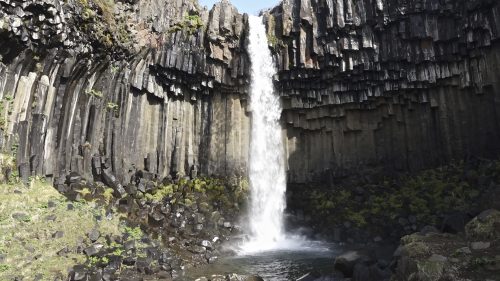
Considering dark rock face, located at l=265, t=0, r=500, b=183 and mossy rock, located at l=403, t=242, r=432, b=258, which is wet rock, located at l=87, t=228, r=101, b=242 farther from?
dark rock face, located at l=265, t=0, r=500, b=183

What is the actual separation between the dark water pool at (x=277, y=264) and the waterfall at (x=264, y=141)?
217 inches

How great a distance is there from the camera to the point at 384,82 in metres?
23.9

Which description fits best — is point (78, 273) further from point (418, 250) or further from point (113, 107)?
point (113, 107)

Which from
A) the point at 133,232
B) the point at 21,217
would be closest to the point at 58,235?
the point at 21,217

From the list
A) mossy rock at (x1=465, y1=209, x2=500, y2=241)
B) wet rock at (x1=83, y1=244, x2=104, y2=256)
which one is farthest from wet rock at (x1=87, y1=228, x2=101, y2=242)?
mossy rock at (x1=465, y1=209, x2=500, y2=241)

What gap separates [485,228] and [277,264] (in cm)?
890

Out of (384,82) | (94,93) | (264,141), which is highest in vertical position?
(384,82)

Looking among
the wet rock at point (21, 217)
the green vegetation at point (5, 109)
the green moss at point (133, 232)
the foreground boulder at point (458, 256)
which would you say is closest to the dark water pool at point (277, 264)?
the green moss at point (133, 232)

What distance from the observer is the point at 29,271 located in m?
11.9

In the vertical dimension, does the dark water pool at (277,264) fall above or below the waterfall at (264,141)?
below

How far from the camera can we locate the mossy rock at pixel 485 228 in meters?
8.55

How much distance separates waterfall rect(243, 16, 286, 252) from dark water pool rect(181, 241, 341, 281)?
551 centimetres

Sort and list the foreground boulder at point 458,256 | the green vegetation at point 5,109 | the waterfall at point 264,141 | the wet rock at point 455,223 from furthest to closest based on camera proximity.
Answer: the waterfall at point 264,141
the green vegetation at point 5,109
the wet rock at point 455,223
the foreground boulder at point 458,256

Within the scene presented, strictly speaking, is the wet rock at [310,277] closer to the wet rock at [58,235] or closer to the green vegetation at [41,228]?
the green vegetation at [41,228]
